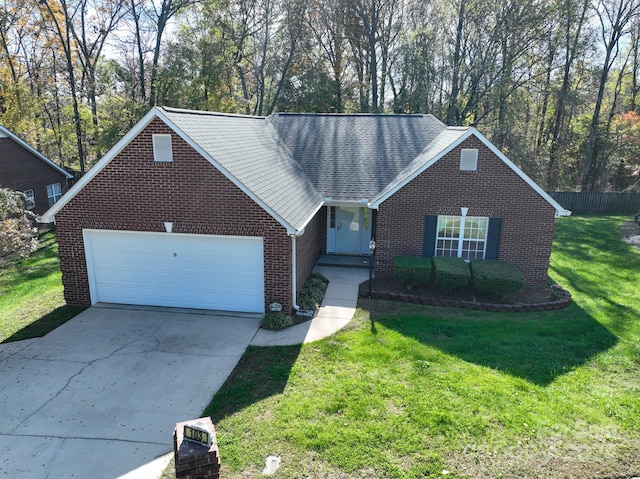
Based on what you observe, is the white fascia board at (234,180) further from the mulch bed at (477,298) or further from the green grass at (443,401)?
the mulch bed at (477,298)

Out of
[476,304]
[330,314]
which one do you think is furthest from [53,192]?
[476,304]

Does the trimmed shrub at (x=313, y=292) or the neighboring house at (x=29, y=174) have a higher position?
the neighboring house at (x=29, y=174)

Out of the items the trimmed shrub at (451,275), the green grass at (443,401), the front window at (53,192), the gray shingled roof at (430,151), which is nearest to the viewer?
the green grass at (443,401)

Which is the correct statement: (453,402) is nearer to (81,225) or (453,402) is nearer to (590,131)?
(81,225)

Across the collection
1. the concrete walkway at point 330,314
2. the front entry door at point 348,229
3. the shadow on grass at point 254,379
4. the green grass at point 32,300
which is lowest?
the green grass at point 32,300

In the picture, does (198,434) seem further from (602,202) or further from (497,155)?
(602,202)

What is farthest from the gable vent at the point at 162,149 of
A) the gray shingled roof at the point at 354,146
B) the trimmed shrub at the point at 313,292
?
the gray shingled roof at the point at 354,146

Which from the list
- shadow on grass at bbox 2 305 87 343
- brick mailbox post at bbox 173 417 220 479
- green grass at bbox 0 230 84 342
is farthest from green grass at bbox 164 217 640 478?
green grass at bbox 0 230 84 342
